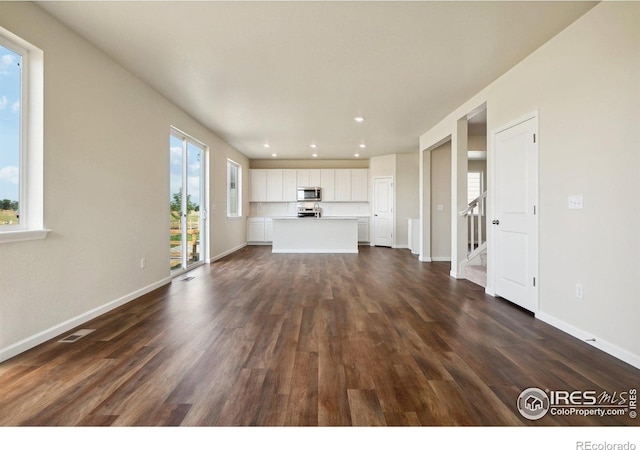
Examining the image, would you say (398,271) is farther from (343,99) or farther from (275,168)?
(275,168)

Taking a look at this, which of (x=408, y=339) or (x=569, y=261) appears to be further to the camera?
(x=569, y=261)

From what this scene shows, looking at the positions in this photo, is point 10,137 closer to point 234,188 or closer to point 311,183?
point 234,188

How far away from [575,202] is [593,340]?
1.07m

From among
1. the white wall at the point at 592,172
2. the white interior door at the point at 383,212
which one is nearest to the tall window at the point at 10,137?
the white wall at the point at 592,172

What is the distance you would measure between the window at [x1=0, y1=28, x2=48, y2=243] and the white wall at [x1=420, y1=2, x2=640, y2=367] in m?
4.19

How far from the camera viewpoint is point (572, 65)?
270cm

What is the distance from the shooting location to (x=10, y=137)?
2.38 metres

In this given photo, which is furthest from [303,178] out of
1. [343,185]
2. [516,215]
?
[516,215]

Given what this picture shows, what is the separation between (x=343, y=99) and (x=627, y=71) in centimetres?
302

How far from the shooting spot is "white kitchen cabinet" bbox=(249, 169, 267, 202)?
9.97m

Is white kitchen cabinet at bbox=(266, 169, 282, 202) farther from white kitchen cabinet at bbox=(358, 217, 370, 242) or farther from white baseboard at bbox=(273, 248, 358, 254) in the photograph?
white kitchen cabinet at bbox=(358, 217, 370, 242)

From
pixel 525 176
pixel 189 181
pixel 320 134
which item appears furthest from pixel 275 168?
pixel 525 176

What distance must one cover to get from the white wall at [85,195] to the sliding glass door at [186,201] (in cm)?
65
